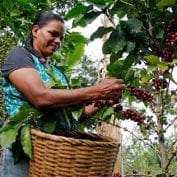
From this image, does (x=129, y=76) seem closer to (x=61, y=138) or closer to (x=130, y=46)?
(x=130, y=46)

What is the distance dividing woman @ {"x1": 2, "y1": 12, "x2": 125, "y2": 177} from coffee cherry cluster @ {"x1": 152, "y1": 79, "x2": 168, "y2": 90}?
11 centimetres

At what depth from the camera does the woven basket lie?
1.48 metres

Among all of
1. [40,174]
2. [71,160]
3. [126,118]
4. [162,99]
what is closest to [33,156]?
[40,174]

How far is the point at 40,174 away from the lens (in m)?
1.56

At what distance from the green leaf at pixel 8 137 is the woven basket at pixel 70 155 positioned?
0.26ft

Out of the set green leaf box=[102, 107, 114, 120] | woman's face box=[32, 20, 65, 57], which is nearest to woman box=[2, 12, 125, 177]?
woman's face box=[32, 20, 65, 57]

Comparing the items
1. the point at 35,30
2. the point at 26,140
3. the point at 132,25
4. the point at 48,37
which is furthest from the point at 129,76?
the point at 35,30

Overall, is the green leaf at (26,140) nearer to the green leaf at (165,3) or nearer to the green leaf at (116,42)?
the green leaf at (116,42)

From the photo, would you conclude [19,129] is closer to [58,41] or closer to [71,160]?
[71,160]

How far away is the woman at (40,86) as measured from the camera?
61.9 inches

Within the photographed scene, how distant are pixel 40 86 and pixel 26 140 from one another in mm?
206

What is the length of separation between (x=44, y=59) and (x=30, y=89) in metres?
0.34

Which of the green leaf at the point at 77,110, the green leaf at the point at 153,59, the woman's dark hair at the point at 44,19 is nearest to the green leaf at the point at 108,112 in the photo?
the green leaf at the point at 77,110

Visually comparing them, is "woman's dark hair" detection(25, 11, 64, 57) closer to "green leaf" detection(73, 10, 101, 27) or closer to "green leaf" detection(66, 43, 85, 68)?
"green leaf" detection(66, 43, 85, 68)
